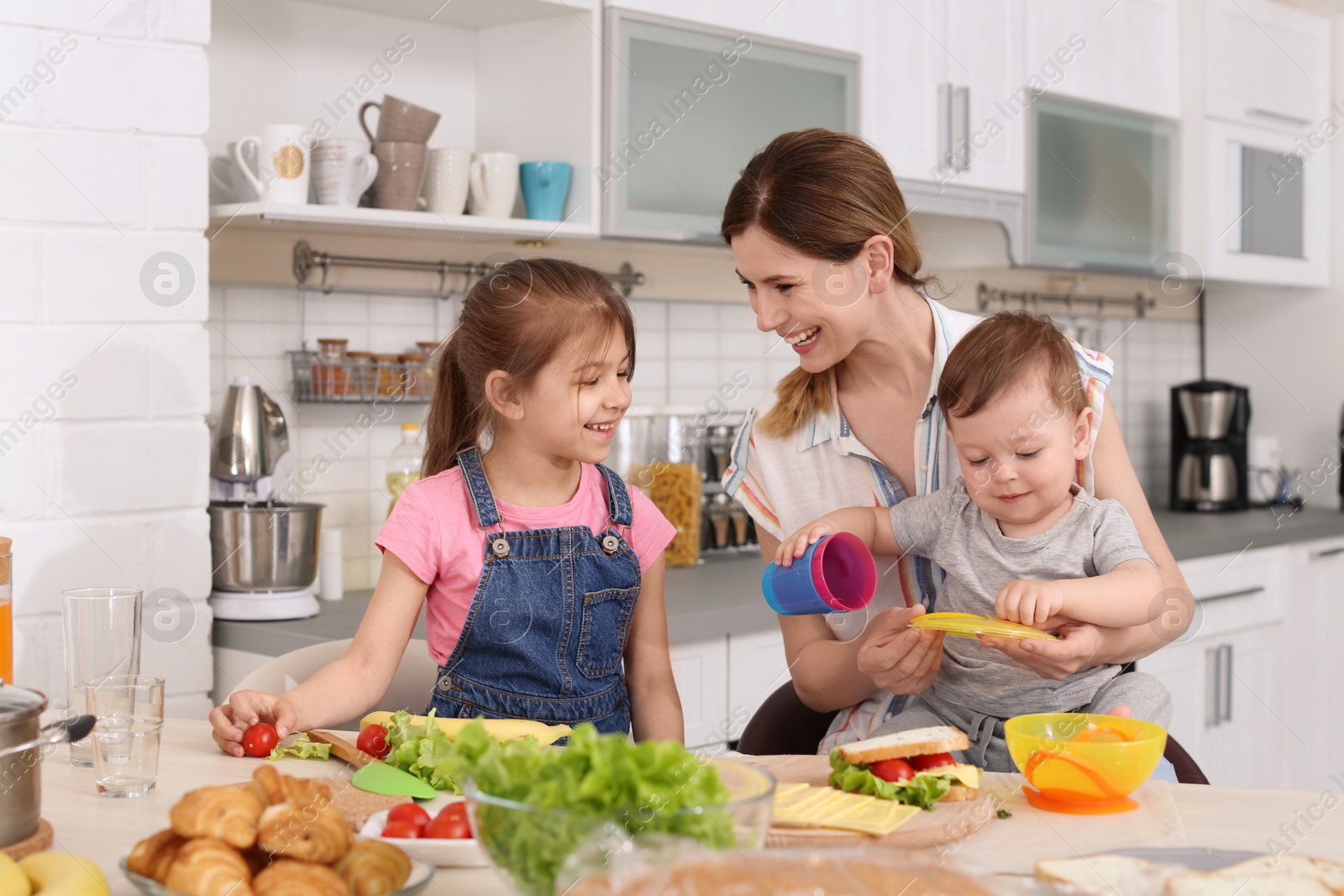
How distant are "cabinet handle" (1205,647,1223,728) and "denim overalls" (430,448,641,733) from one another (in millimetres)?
2110

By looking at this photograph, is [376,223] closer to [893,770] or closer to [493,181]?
[493,181]

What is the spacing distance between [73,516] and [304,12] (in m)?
1.08

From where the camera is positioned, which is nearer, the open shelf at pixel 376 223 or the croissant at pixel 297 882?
the croissant at pixel 297 882

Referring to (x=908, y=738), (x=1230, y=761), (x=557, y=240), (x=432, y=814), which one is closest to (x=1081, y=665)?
(x=908, y=738)

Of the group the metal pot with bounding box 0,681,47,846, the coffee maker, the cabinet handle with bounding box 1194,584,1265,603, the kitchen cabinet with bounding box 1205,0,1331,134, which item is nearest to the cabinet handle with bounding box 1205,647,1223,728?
the cabinet handle with bounding box 1194,584,1265,603

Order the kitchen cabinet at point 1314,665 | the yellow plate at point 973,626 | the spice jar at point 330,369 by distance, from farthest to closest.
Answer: the kitchen cabinet at point 1314,665, the spice jar at point 330,369, the yellow plate at point 973,626

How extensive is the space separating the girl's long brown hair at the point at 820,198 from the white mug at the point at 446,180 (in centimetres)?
82

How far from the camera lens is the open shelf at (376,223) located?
2.05m

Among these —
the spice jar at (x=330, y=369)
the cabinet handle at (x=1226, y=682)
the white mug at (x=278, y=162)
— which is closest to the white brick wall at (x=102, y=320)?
the white mug at (x=278, y=162)

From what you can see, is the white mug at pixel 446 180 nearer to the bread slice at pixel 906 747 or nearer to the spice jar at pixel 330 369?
the spice jar at pixel 330 369

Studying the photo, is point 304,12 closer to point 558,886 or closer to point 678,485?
point 678,485

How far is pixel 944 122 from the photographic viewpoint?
9.68 feet

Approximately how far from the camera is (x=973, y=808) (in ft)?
3.21

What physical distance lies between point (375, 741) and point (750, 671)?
4.09 feet
